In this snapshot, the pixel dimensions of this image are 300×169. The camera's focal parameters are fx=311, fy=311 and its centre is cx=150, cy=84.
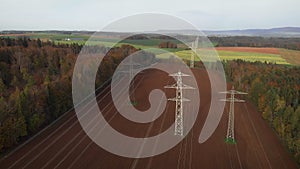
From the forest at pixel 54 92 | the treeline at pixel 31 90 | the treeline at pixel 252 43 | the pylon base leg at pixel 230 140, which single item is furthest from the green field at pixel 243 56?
the pylon base leg at pixel 230 140

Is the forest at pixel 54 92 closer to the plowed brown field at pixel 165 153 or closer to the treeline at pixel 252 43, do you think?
the plowed brown field at pixel 165 153

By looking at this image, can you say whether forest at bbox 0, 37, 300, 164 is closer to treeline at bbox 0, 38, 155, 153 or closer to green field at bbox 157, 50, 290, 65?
treeline at bbox 0, 38, 155, 153

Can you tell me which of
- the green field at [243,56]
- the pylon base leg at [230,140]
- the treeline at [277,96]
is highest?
the green field at [243,56]

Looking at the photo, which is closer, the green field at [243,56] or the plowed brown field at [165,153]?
the plowed brown field at [165,153]

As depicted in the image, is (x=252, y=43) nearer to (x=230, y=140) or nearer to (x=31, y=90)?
(x=230, y=140)

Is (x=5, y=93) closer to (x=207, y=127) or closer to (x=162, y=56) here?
(x=207, y=127)

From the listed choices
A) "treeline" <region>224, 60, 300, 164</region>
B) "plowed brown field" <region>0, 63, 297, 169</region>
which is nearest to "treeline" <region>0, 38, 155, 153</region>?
"plowed brown field" <region>0, 63, 297, 169</region>

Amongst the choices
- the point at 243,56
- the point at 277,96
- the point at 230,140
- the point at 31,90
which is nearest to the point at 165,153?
the point at 230,140

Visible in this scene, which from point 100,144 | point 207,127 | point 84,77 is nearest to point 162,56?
point 84,77
